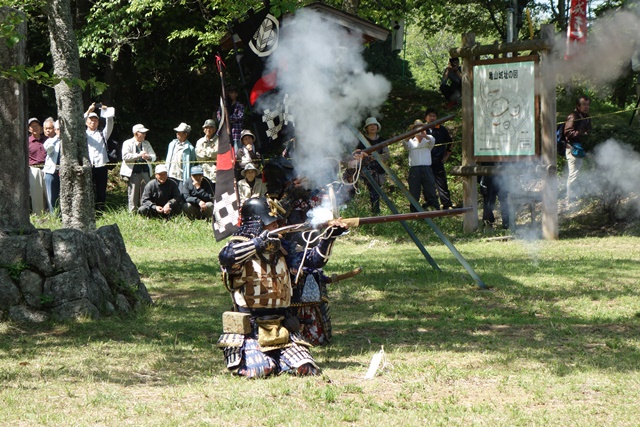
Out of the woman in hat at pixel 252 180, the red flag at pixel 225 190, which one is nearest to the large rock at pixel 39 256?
the red flag at pixel 225 190

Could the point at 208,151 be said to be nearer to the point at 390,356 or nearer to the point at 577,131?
the point at 577,131

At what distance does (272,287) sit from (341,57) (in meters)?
4.28

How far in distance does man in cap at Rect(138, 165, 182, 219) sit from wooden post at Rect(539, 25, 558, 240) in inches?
255

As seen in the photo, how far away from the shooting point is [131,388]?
6.49 metres

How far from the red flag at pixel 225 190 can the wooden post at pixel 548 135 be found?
6.85 m

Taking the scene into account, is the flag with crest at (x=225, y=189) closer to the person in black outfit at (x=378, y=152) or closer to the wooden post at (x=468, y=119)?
the person in black outfit at (x=378, y=152)

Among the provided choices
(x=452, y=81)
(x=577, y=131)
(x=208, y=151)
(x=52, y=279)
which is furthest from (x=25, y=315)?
(x=452, y=81)

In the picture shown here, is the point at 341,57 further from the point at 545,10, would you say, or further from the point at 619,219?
Answer: the point at 545,10

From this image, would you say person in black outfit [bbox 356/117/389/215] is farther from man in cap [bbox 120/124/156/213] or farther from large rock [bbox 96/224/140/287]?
man in cap [bbox 120/124/156/213]

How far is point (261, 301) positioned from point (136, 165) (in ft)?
32.9

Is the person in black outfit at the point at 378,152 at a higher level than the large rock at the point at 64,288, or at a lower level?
higher

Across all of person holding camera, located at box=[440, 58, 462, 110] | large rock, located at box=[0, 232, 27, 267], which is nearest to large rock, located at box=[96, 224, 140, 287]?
large rock, located at box=[0, 232, 27, 267]

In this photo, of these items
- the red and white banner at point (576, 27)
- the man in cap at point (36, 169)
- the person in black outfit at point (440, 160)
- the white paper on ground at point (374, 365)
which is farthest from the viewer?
the person in black outfit at point (440, 160)

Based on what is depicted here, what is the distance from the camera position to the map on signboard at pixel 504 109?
559 inches
